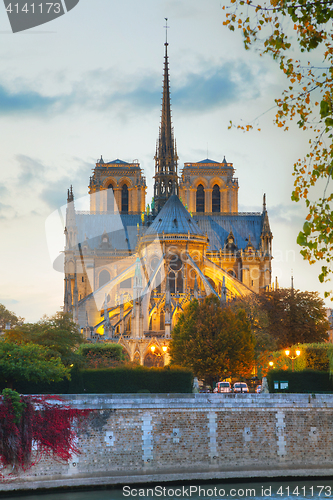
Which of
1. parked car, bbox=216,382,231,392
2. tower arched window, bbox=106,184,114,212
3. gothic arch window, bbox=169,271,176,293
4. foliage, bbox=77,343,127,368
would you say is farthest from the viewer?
tower arched window, bbox=106,184,114,212

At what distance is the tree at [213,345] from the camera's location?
4406 cm

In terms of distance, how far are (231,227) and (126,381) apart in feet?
163

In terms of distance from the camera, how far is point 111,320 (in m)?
64.2

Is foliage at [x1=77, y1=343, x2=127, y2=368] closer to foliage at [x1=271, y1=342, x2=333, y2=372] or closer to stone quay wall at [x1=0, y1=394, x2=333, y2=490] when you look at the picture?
foliage at [x1=271, y1=342, x2=333, y2=372]

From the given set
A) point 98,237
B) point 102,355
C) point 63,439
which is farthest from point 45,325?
point 98,237

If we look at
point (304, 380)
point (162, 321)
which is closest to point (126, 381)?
point (304, 380)

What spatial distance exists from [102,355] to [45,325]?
407 centimetres

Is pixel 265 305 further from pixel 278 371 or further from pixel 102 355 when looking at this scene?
pixel 278 371

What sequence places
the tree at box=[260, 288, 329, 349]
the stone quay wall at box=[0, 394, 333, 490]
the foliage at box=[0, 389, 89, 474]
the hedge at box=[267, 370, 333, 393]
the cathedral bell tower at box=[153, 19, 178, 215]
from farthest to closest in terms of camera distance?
1. the cathedral bell tower at box=[153, 19, 178, 215]
2. the tree at box=[260, 288, 329, 349]
3. the hedge at box=[267, 370, 333, 393]
4. the stone quay wall at box=[0, 394, 333, 490]
5. the foliage at box=[0, 389, 89, 474]

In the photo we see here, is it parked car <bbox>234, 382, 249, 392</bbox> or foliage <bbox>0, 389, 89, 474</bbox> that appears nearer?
foliage <bbox>0, 389, 89, 474</bbox>

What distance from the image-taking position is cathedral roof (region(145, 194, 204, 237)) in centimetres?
6789

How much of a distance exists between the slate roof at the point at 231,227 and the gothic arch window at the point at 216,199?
108 inches

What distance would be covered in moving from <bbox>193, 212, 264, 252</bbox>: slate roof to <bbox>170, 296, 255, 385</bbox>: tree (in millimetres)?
33265

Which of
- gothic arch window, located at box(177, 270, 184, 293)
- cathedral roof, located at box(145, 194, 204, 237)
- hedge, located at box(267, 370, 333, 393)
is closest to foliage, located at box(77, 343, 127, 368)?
hedge, located at box(267, 370, 333, 393)
